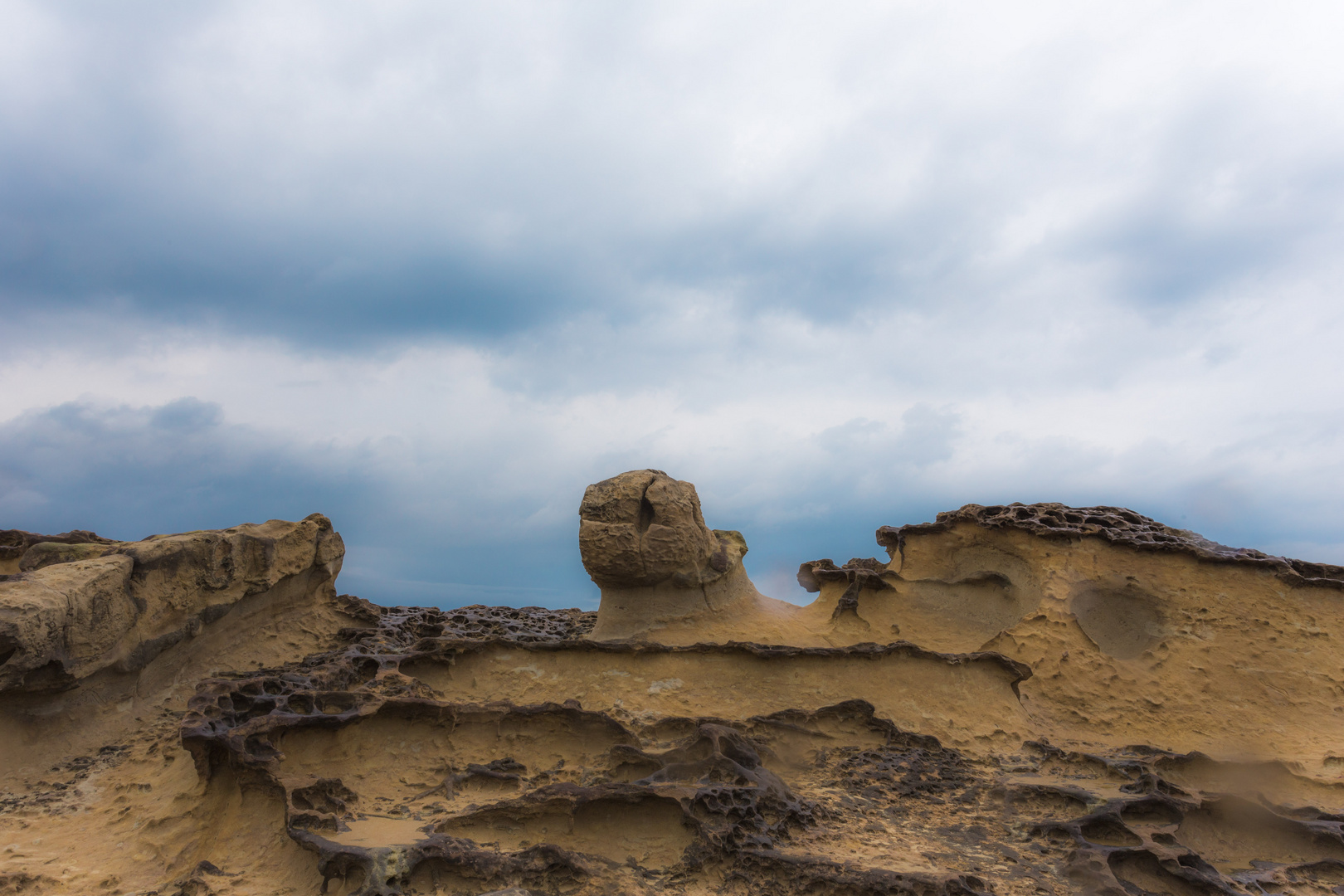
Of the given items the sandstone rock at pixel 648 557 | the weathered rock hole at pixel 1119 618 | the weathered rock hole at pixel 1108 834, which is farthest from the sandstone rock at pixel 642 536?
the weathered rock hole at pixel 1108 834

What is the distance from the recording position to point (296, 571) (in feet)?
27.6

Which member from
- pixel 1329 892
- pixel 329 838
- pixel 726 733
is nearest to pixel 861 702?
pixel 726 733

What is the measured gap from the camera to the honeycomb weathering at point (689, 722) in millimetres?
4684

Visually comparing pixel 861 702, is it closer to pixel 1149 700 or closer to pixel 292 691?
pixel 1149 700

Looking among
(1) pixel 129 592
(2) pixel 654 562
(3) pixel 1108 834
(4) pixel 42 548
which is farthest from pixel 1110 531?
(4) pixel 42 548

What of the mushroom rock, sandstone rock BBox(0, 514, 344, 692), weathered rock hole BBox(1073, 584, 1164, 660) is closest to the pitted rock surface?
weathered rock hole BBox(1073, 584, 1164, 660)

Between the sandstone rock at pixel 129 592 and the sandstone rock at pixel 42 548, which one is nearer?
the sandstone rock at pixel 129 592

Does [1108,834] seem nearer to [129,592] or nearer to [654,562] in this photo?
[654,562]

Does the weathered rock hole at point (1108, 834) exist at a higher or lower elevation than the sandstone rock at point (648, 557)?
lower

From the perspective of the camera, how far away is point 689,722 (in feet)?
21.2

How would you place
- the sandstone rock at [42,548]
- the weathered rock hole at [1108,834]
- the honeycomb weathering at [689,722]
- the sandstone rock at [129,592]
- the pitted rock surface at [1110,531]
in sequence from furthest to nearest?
the pitted rock surface at [1110,531], the sandstone rock at [42,548], the sandstone rock at [129,592], the weathered rock hole at [1108,834], the honeycomb weathering at [689,722]

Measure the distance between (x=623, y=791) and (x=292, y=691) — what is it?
115 inches

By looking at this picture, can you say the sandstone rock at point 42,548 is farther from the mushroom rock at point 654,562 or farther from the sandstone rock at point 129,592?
the mushroom rock at point 654,562

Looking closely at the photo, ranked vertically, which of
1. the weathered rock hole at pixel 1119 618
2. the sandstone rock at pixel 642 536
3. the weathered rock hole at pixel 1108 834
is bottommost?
the weathered rock hole at pixel 1108 834
